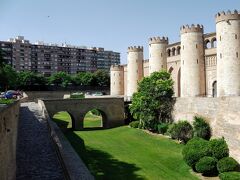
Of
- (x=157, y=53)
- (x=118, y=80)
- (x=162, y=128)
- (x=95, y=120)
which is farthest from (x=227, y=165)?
(x=118, y=80)

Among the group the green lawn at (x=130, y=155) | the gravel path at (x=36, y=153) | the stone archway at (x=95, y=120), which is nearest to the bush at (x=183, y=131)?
the green lawn at (x=130, y=155)

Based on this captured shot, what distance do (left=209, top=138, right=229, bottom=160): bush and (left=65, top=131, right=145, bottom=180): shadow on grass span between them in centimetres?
522

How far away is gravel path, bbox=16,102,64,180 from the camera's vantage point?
17.0 metres

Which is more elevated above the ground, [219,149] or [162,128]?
[162,128]

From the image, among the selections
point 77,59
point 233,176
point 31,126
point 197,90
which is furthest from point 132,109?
point 77,59

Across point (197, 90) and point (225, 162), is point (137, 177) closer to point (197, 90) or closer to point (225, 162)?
point (225, 162)

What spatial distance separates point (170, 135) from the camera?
34.4 metres

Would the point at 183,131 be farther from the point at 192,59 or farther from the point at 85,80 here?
the point at 85,80

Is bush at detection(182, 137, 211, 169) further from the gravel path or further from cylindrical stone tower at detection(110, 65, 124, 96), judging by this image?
cylindrical stone tower at detection(110, 65, 124, 96)

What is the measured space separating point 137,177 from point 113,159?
4.74 m

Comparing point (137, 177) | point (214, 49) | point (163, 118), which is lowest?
point (137, 177)

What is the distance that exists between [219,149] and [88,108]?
22.3 metres

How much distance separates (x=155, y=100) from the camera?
126 ft

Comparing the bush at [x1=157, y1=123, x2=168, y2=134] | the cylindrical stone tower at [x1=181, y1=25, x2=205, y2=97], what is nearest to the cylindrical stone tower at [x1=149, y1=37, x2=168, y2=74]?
the cylindrical stone tower at [x1=181, y1=25, x2=205, y2=97]
